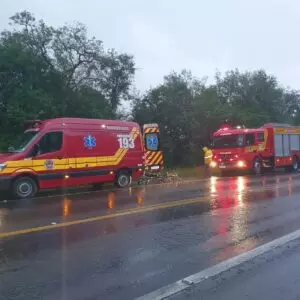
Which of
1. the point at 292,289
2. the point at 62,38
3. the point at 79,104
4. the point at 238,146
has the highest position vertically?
the point at 62,38

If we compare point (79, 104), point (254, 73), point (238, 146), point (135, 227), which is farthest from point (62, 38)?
point (254, 73)

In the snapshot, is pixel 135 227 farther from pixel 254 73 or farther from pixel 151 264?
pixel 254 73

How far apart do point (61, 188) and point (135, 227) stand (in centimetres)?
828

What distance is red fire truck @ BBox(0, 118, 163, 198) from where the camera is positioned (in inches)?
552

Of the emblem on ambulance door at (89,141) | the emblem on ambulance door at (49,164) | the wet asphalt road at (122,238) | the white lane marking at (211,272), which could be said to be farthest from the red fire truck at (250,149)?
the white lane marking at (211,272)

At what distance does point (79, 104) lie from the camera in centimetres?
2516

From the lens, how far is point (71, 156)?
15.2 metres

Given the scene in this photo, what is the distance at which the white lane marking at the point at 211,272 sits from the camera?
16.0ft

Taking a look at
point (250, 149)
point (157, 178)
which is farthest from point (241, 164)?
point (157, 178)

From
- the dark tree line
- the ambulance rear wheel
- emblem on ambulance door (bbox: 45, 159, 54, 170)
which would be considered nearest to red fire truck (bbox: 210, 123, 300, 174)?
the ambulance rear wheel

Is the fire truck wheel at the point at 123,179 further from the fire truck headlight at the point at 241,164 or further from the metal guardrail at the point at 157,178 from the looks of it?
the fire truck headlight at the point at 241,164

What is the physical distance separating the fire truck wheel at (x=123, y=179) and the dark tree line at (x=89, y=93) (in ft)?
23.1

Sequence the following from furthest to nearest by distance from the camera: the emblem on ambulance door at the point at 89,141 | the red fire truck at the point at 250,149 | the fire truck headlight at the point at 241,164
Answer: the red fire truck at the point at 250,149 < the fire truck headlight at the point at 241,164 < the emblem on ambulance door at the point at 89,141

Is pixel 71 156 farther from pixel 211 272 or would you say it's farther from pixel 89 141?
pixel 211 272
